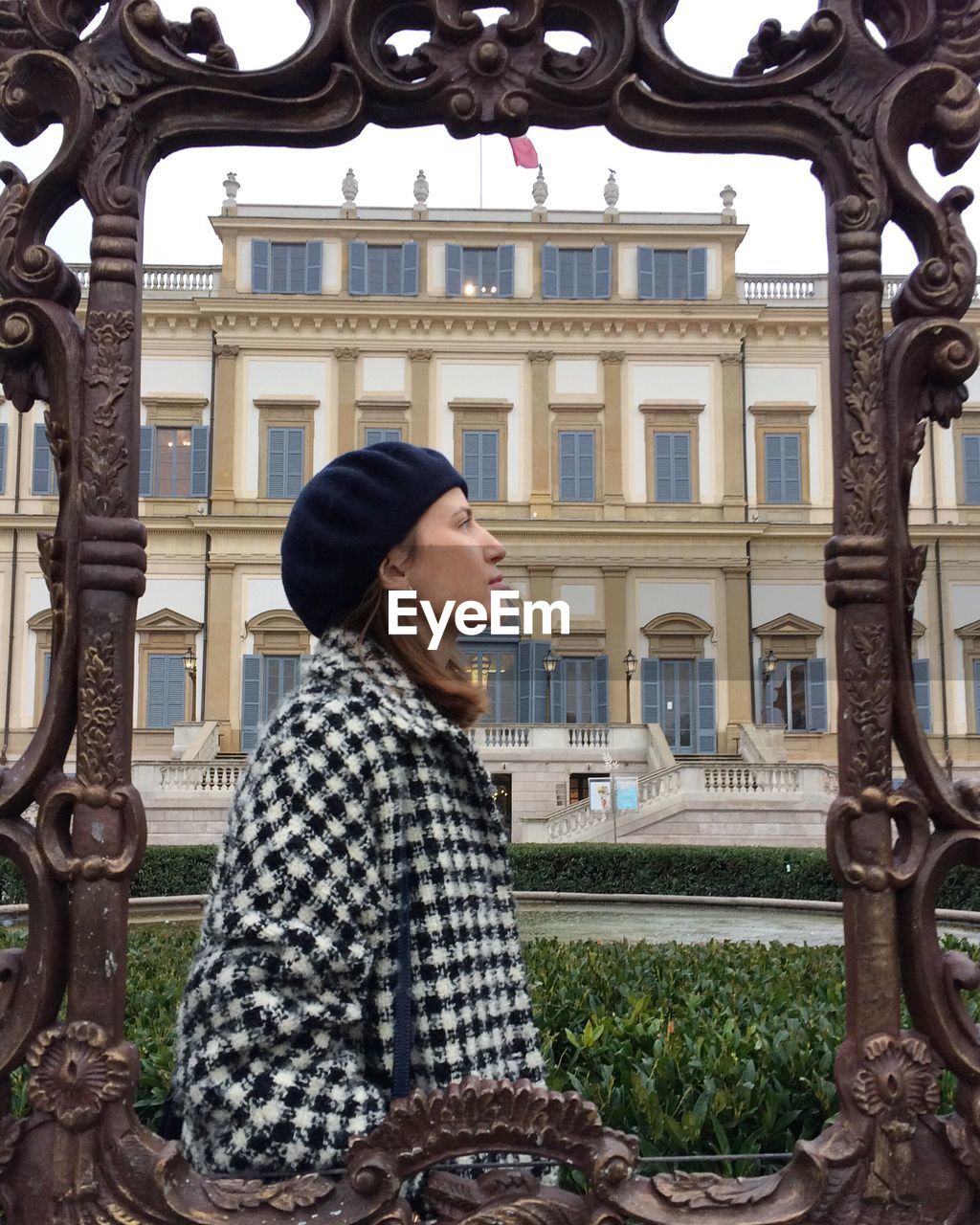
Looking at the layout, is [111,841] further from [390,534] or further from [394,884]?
[390,534]

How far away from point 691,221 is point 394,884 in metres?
19.4

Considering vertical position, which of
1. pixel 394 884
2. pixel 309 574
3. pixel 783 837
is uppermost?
pixel 309 574

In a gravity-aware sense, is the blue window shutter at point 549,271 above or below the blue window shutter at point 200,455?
above

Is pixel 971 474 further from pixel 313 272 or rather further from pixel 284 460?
pixel 313 272

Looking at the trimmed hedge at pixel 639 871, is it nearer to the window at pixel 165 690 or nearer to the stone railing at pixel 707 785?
the stone railing at pixel 707 785

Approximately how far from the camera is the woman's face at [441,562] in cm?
144

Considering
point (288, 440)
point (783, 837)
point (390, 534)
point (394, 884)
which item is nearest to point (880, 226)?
point (390, 534)

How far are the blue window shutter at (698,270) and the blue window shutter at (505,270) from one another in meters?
2.88

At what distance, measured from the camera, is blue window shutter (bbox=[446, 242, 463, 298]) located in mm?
18000

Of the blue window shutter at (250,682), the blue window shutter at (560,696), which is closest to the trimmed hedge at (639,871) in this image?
the blue window shutter at (560,696)

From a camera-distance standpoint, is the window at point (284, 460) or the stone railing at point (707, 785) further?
the window at point (284, 460)

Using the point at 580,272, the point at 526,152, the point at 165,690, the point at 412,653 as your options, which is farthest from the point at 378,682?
the point at 580,272

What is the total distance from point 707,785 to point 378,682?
46.7 ft

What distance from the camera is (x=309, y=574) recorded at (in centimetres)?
145
